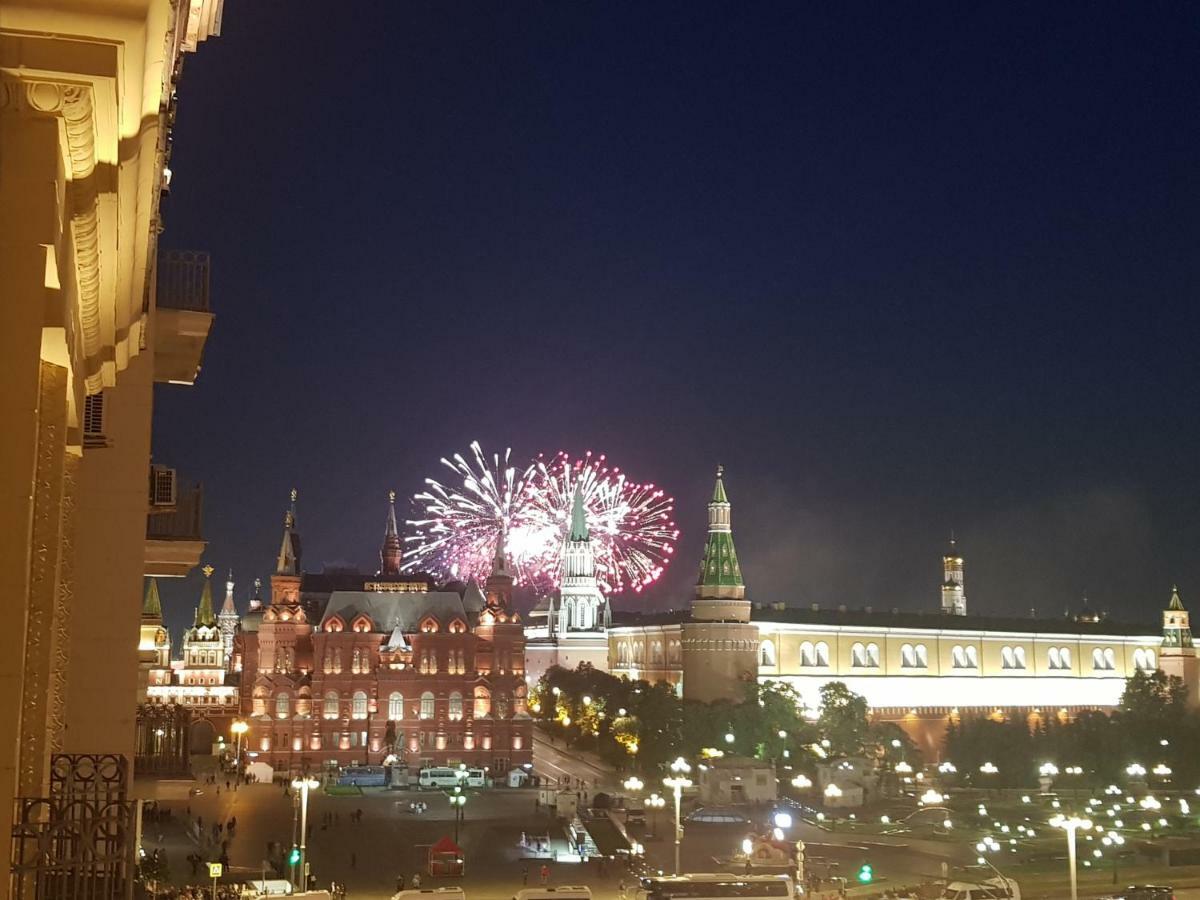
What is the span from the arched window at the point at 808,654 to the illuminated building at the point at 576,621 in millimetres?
19786

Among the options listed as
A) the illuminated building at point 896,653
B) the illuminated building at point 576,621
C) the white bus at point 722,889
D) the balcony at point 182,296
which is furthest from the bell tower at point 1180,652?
the balcony at point 182,296

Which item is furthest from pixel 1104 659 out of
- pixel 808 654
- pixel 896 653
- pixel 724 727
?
pixel 724 727

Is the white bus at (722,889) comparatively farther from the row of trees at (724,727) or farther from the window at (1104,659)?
the window at (1104,659)

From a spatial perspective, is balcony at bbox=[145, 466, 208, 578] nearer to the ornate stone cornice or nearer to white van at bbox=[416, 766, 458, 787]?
the ornate stone cornice

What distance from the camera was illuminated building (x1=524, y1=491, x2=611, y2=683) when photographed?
12112 centimetres

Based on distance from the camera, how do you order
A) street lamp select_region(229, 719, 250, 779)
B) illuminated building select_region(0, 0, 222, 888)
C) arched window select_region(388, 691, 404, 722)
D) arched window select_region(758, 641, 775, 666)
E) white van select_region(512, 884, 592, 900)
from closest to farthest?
illuminated building select_region(0, 0, 222, 888)
white van select_region(512, 884, 592, 900)
street lamp select_region(229, 719, 250, 779)
arched window select_region(388, 691, 404, 722)
arched window select_region(758, 641, 775, 666)

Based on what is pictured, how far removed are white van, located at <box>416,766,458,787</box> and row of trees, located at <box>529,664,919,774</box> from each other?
13.7 metres

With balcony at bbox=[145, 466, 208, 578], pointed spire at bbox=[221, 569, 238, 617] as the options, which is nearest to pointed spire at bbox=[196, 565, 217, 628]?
pointed spire at bbox=[221, 569, 238, 617]

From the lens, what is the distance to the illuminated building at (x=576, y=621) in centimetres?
12112

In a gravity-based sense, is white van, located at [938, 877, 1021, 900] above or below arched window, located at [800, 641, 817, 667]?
below

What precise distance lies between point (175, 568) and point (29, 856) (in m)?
15.1

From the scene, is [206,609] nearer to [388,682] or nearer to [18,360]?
[388,682]

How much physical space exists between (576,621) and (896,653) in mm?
26798

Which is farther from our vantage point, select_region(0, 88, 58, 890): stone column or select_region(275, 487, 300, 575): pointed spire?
select_region(275, 487, 300, 575): pointed spire
